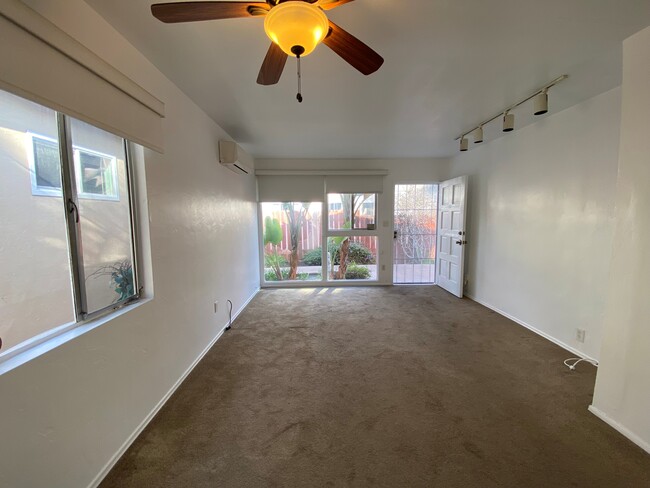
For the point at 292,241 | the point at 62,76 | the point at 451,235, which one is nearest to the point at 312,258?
the point at 292,241

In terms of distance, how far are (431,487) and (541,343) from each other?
221 cm

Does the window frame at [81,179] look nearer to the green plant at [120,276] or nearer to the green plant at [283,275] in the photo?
the green plant at [120,276]

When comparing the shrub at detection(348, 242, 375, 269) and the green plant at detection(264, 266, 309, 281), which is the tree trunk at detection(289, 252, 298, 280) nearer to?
the green plant at detection(264, 266, 309, 281)

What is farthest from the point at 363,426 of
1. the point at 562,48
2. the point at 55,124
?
the point at 562,48

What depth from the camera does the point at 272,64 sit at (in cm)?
132

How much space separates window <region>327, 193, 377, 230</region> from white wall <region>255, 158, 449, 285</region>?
0.15 m

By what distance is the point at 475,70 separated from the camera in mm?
1889

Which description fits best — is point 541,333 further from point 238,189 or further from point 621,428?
point 238,189

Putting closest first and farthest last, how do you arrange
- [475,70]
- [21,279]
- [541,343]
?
[21,279]
[475,70]
[541,343]

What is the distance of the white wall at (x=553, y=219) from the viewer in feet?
7.40

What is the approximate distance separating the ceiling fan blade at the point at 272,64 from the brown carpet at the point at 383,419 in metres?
2.10

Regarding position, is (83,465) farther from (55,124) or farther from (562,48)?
(562,48)

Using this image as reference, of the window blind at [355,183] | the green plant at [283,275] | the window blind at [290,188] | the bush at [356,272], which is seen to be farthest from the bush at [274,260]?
the window blind at [355,183]

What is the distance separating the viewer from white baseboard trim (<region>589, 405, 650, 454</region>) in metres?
1.49
